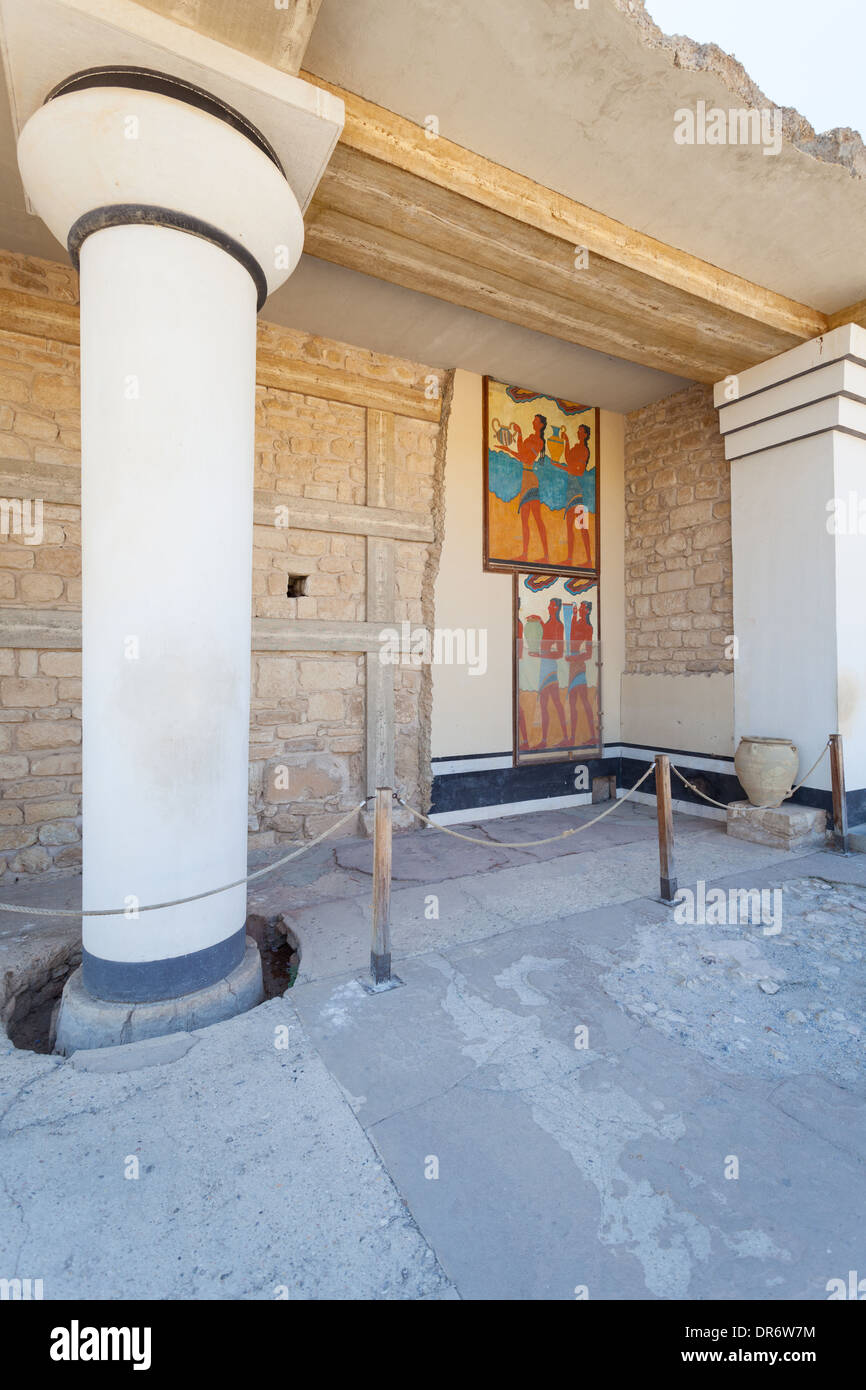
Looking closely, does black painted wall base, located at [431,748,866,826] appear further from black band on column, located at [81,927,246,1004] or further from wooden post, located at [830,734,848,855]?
black band on column, located at [81,927,246,1004]

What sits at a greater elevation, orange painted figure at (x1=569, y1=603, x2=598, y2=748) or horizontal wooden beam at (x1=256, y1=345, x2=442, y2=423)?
horizontal wooden beam at (x1=256, y1=345, x2=442, y2=423)

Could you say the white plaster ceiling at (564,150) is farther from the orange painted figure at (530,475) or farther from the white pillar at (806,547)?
the orange painted figure at (530,475)

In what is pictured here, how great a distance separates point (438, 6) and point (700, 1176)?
4.57 m

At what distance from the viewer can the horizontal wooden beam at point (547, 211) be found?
3201 mm

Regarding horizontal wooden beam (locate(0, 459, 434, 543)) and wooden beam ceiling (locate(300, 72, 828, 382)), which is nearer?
wooden beam ceiling (locate(300, 72, 828, 382))

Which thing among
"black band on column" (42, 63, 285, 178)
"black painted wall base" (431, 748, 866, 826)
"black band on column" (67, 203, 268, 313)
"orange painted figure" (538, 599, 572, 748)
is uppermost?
"black band on column" (42, 63, 285, 178)

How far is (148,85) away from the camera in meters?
2.38

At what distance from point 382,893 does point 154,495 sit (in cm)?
190

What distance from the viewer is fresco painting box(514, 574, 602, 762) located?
6.40m

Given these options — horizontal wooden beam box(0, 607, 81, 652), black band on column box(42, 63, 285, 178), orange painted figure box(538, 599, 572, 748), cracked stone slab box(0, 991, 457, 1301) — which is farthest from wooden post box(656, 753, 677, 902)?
horizontal wooden beam box(0, 607, 81, 652)

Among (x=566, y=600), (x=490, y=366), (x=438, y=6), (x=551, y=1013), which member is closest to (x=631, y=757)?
(x=566, y=600)

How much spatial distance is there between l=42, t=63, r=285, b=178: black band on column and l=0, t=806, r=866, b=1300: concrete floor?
363 cm

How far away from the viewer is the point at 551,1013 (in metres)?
2.60

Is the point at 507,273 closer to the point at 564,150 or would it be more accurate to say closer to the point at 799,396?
the point at 564,150
